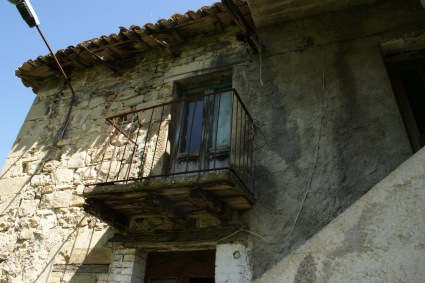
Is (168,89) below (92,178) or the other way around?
the other way around

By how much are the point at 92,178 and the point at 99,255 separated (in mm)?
1062

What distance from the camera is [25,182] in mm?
4949

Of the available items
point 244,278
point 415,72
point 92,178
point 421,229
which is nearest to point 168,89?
point 92,178

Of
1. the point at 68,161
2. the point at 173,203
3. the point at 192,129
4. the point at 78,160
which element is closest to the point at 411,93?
the point at 192,129

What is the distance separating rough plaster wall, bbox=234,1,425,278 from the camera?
3270mm

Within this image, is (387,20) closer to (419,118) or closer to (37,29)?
(419,118)

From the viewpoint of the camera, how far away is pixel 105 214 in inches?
145

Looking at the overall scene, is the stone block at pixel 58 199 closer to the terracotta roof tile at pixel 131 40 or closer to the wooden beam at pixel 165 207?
the wooden beam at pixel 165 207

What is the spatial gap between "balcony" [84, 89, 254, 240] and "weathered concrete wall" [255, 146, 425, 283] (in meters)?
1.24

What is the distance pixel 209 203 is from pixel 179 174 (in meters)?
1.09

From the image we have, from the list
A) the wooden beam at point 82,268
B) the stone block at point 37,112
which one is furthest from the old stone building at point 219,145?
the stone block at point 37,112

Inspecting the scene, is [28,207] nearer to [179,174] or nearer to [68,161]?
[68,161]

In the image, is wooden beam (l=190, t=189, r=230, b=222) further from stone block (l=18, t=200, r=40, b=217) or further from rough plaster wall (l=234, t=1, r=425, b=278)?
stone block (l=18, t=200, r=40, b=217)

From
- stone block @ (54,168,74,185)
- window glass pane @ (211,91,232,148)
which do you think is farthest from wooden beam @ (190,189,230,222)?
stone block @ (54,168,74,185)
